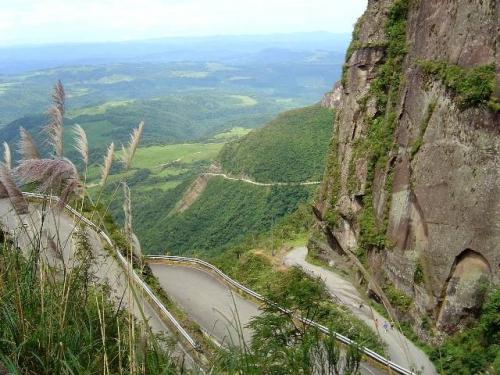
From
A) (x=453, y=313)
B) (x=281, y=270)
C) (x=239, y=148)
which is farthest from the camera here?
(x=239, y=148)

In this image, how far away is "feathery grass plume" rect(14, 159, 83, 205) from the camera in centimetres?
364

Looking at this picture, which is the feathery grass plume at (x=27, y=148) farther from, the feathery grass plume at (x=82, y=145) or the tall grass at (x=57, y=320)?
the feathery grass plume at (x=82, y=145)

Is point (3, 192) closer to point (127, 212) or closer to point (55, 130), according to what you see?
point (55, 130)

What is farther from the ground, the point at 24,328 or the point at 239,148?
the point at 24,328

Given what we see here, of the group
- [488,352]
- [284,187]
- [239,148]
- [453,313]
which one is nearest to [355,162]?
[453,313]

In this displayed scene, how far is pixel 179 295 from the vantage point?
73.1ft

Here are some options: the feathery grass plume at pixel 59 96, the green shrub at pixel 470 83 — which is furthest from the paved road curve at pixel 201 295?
the feathery grass plume at pixel 59 96

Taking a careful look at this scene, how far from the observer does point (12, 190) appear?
4.02m

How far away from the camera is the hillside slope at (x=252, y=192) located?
68.1 metres

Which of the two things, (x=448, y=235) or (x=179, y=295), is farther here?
(x=179, y=295)

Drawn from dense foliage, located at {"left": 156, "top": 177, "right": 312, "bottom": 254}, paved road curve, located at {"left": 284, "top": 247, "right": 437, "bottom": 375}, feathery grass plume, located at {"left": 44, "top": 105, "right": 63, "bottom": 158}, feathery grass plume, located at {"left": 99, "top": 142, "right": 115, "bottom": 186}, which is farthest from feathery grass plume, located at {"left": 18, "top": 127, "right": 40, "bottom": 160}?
dense foliage, located at {"left": 156, "top": 177, "right": 312, "bottom": 254}

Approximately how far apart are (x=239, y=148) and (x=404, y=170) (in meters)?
75.0

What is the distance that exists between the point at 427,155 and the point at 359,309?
14.0m

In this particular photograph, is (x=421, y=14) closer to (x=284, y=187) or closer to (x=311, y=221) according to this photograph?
(x=311, y=221)
